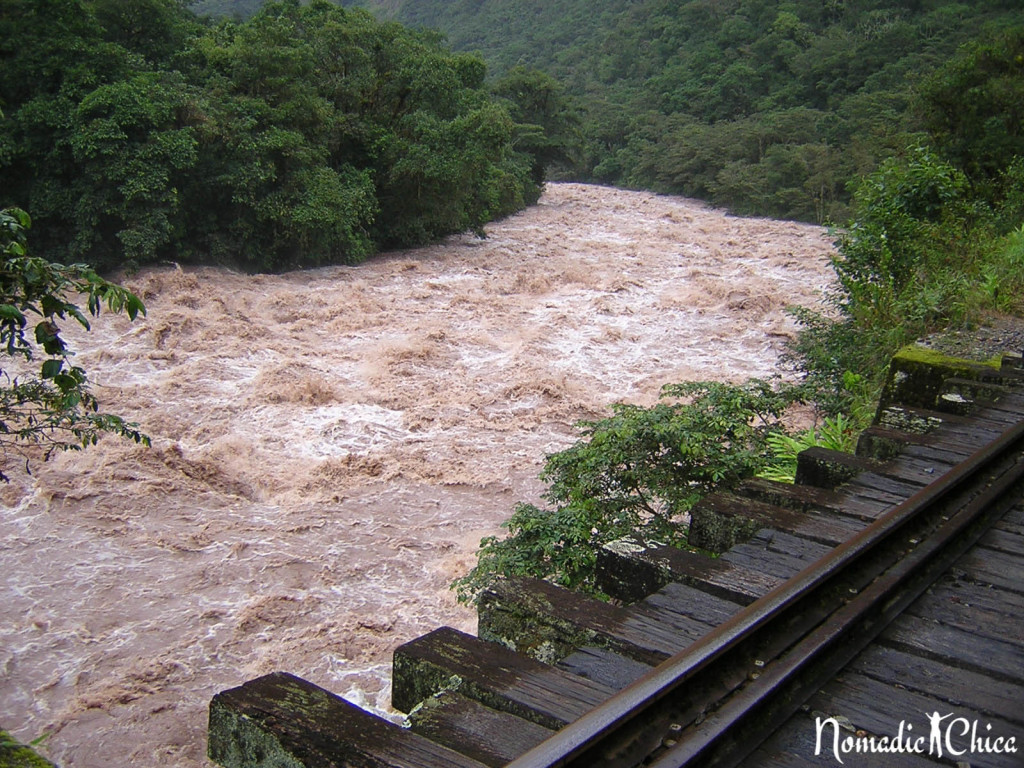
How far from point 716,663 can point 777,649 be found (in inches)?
8.6

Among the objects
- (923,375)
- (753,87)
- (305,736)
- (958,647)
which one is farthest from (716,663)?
(753,87)

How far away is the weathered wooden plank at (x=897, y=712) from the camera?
6.26ft

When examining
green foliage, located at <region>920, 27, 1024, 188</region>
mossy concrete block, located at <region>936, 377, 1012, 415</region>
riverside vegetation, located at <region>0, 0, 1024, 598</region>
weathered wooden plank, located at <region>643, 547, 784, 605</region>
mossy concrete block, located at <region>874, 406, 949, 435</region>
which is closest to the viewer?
weathered wooden plank, located at <region>643, 547, 784, 605</region>

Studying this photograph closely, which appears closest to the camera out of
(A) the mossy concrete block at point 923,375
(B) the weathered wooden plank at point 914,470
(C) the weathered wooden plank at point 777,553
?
(C) the weathered wooden plank at point 777,553

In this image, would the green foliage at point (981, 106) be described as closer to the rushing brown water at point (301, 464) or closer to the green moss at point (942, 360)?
the rushing brown water at point (301, 464)

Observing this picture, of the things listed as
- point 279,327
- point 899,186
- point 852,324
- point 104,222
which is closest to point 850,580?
point 852,324

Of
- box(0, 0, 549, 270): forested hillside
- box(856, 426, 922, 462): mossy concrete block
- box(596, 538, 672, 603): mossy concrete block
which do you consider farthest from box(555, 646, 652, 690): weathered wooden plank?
box(0, 0, 549, 270): forested hillside

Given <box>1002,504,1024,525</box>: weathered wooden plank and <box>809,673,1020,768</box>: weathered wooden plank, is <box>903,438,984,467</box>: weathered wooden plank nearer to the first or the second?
<box>1002,504,1024,525</box>: weathered wooden plank

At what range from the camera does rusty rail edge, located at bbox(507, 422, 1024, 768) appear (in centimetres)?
164

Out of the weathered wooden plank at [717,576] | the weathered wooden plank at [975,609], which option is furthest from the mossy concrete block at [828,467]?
the weathered wooden plank at [717,576]

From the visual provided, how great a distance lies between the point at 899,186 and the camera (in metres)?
9.34

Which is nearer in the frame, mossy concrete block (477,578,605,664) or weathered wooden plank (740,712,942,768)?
weathered wooden plank (740,712,942,768)

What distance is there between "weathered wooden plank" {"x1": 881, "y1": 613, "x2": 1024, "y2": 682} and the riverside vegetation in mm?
2124

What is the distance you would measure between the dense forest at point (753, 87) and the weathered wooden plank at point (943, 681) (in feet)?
53.2
